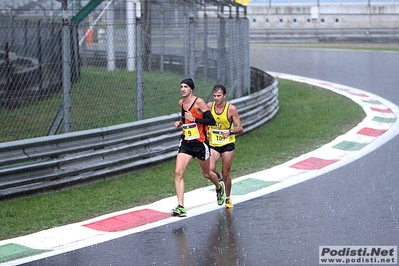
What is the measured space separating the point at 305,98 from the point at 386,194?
11.4m

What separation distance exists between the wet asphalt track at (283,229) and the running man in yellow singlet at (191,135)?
473mm

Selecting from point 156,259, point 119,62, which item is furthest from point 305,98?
point 156,259

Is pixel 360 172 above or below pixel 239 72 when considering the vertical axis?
below

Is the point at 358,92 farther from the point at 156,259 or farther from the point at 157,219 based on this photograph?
the point at 156,259

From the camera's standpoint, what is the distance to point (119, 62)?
48.7ft

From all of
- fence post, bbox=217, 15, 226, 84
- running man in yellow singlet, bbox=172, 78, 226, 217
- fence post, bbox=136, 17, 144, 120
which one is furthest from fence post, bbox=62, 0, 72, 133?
fence post, bbox=217, 15, 226, 84

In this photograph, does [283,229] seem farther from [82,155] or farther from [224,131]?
[82,155]

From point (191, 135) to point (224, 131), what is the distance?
0.49 m

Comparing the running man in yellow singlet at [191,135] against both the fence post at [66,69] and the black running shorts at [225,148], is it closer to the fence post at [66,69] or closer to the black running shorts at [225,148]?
the black running shorts at [225,148]

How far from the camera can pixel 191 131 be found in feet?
33.2

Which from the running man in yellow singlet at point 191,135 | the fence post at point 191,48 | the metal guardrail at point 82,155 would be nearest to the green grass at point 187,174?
the metal guardrail at point 82,155

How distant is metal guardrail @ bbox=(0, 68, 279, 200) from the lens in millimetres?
10828

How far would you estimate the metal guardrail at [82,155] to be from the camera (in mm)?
10828

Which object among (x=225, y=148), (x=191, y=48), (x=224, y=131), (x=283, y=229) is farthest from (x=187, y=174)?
(x=283, y=229)
